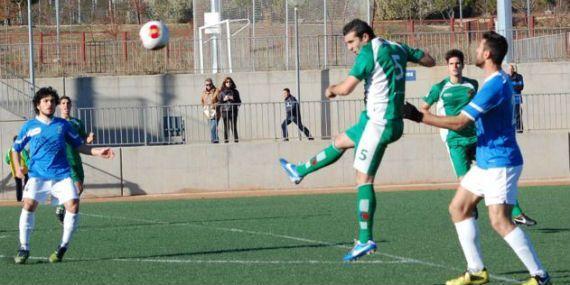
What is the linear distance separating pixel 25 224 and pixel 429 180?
43.6ft

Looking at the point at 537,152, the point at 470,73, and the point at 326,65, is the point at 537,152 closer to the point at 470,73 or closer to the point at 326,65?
the point at 470,73

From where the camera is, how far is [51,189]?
1205 cm

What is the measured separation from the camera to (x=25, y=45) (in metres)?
30.0

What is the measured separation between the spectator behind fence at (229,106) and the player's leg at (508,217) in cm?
1559

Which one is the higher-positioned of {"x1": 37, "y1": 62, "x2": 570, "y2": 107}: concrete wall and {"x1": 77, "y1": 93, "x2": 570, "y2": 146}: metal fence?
{"x1": 37, "y1": 62, "x2": 570, "y2": 107}: concrete wall

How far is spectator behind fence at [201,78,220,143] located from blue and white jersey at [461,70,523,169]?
622 inches

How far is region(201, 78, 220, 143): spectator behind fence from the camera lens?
24.5m

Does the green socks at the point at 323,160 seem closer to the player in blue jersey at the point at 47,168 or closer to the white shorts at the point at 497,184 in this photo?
the white shorts at the point at 497,184

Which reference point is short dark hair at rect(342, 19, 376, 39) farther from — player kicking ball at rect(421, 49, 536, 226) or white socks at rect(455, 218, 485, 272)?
player kicking ball at rect(421, 49, 536, 226)

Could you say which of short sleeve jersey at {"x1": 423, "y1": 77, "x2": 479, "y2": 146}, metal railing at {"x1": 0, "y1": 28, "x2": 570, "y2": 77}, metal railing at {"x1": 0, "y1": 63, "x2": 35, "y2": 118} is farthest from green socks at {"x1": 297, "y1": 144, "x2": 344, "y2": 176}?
metal railing at {"x1": 0, "y1": 28, "x2": 570, "y2": 77}

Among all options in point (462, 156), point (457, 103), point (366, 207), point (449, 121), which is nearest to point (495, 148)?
point (449, 121)

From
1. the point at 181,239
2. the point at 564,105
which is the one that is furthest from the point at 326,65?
the point at 181,239

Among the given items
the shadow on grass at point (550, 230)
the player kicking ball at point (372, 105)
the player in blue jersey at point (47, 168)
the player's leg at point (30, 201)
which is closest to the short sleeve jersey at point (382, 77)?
the player kicking ball at point (372, 105)

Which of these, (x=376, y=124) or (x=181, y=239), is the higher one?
(x=376, y=124)
